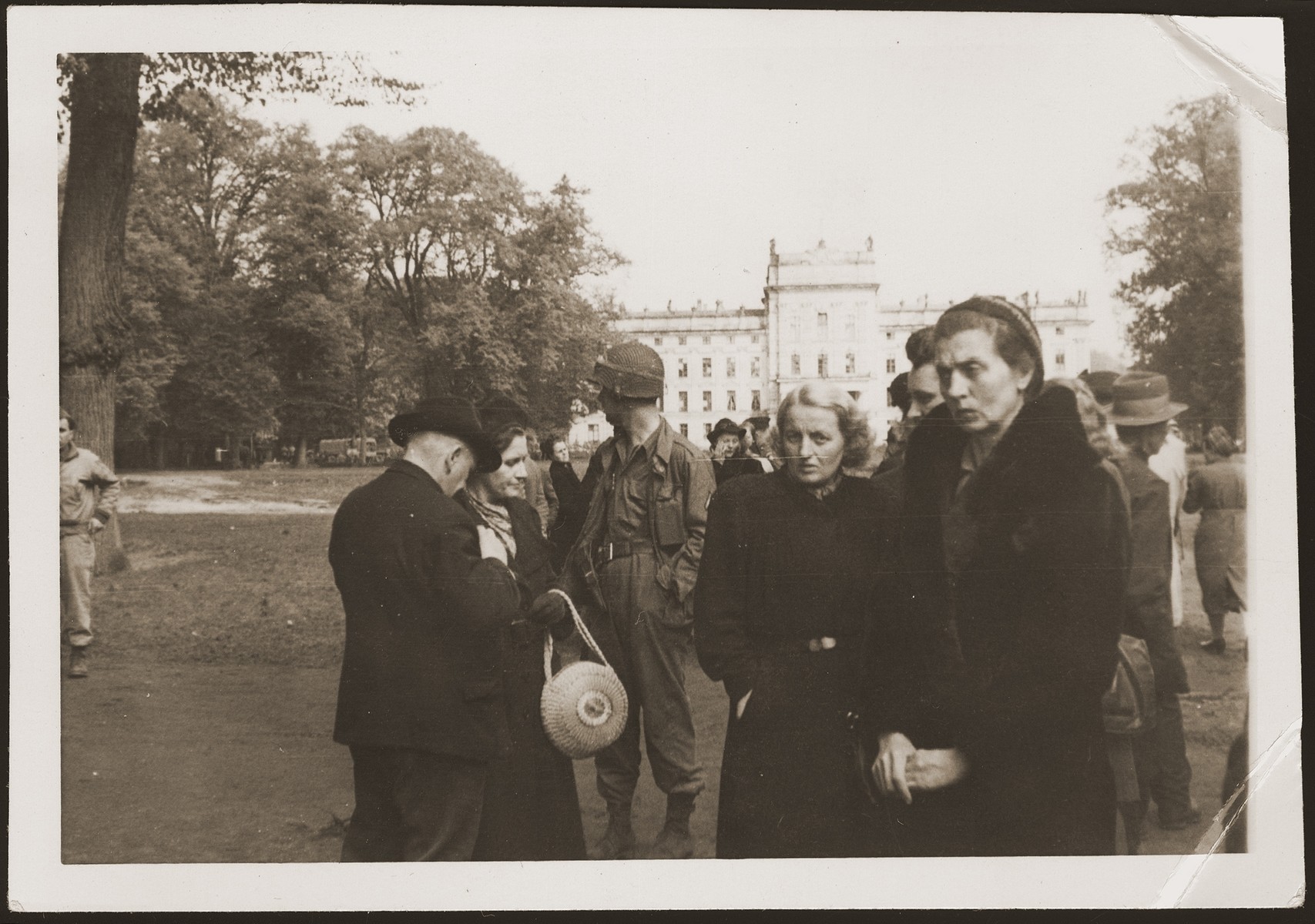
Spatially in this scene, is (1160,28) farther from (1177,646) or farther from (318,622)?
(318,622)

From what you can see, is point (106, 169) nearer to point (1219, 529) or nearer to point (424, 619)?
point (424, 619)

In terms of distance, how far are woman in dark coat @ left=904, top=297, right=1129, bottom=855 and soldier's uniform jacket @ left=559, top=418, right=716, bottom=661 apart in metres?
0.85

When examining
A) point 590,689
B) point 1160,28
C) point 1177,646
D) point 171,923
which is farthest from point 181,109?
point 1177,646

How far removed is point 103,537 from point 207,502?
17.7 inches

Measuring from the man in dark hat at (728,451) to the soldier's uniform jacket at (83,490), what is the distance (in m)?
2.49

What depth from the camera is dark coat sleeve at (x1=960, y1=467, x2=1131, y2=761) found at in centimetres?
421

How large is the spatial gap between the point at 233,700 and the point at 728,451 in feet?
7.63

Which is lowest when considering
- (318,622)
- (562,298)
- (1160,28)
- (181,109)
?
(318,622)

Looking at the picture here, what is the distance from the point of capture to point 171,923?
174 inches

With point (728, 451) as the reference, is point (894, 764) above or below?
below

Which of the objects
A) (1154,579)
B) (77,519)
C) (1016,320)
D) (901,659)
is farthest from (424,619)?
(1154,579)

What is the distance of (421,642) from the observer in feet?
13.9

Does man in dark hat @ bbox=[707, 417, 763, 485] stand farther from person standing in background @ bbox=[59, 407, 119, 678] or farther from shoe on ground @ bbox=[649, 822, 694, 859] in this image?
person standing in background @ bbox=[59, 407, 119, 678]

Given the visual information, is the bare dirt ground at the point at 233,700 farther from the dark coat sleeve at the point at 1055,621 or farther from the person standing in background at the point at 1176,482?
the dark coat sleeve at the point at 1055,621
